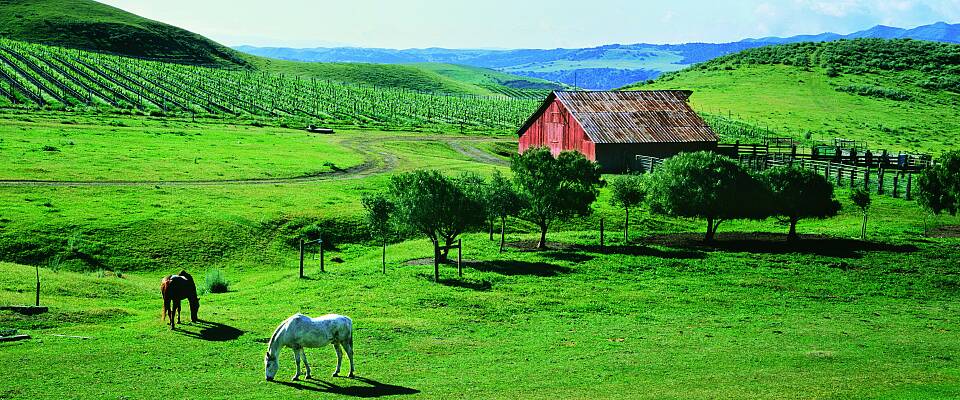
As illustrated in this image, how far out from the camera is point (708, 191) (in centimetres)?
5097

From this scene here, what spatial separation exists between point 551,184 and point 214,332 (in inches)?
1022

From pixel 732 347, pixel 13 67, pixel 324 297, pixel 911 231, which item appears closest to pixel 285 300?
pixel 324 297

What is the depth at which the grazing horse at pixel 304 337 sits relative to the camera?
22.7 m

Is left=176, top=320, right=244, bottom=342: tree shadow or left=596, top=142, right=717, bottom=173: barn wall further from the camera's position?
left=596, top=142, right=717, bottom=173: barn wall

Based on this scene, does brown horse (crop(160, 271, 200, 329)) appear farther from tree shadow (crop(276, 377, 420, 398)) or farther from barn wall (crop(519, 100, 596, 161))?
barn wall (crop(519, 100, 596, 161))

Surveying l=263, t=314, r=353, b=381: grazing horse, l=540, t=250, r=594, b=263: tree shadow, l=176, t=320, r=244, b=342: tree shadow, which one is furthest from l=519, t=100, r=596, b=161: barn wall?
l=263, t=314, r=353, b=381: grazing horse

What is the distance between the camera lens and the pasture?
76.1 ft

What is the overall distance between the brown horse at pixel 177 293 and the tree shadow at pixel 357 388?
316 inches

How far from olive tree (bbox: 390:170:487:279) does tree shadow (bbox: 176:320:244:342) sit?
1529 cm

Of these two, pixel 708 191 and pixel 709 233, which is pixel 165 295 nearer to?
pixel 708 191

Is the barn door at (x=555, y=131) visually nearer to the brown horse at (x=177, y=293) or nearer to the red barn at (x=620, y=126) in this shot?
the red barn at (x=620, y=126)

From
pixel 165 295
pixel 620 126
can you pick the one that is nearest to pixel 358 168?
pixel 620 126

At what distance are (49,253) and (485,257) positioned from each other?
71.3ft

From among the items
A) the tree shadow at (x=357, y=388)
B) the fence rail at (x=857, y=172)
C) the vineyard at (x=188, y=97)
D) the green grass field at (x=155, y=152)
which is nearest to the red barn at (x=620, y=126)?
the fence rail at (x=857, y=172)
